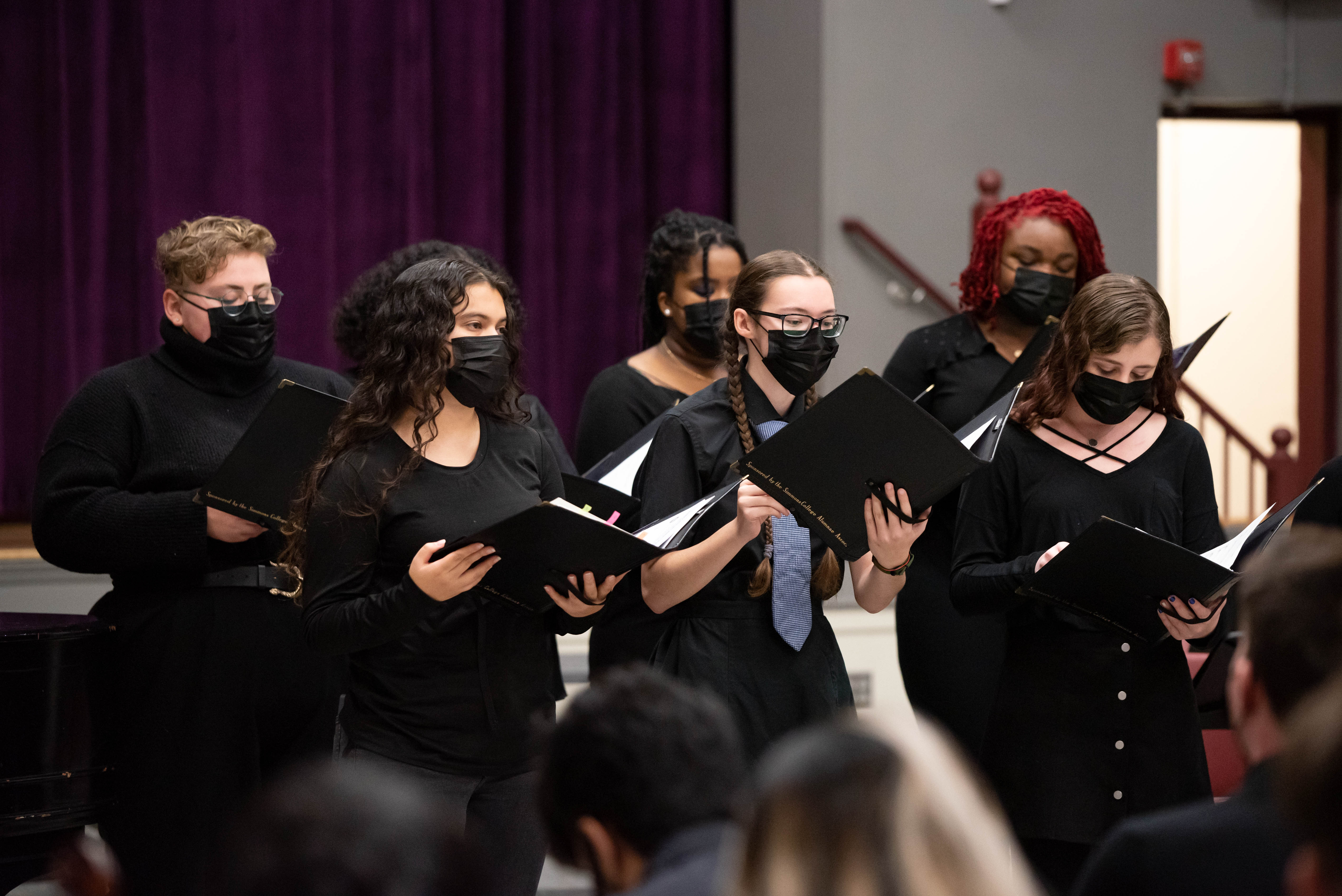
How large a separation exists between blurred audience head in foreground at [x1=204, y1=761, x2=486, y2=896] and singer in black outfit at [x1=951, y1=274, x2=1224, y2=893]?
1530mm

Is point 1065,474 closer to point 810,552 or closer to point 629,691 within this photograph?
point 810,552

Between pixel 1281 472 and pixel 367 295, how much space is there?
4.10 metres

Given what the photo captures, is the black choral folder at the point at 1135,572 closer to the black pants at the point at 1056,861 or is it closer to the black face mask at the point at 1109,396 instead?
the black face mask at the point at 1109,396

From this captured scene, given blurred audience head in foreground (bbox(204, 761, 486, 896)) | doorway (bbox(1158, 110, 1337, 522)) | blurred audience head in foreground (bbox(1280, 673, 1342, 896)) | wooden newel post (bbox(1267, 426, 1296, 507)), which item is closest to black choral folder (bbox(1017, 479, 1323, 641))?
blurred audience head in foreground (bbox(1280, 673, 1342, 896))

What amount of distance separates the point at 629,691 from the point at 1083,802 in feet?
4.59

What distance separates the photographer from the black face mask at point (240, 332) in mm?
2807

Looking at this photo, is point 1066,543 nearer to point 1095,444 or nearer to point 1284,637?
point 1095,444

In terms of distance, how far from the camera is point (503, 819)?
2.25 meters

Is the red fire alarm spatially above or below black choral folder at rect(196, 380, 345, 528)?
above

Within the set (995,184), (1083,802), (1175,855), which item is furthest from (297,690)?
(995,184)

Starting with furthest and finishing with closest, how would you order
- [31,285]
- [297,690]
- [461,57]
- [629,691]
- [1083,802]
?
[461,57], [31,285], [297,690], [1083,802], [629,691]

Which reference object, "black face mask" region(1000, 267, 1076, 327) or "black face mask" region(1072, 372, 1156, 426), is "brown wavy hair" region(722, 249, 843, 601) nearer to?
"black face mask" region(1072, 372, 1156, 426)

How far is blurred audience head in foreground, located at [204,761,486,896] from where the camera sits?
1.01 metres

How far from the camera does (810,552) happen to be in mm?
2475
